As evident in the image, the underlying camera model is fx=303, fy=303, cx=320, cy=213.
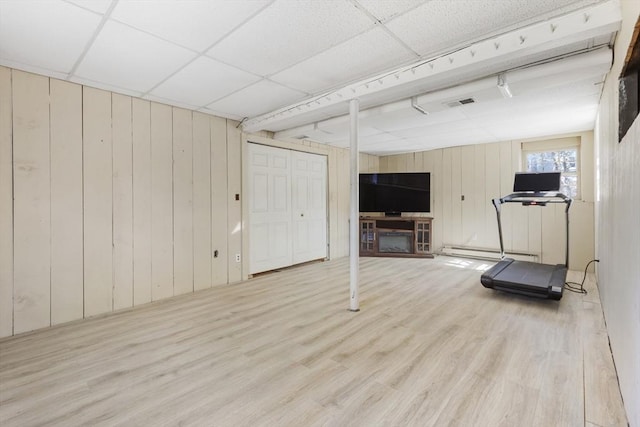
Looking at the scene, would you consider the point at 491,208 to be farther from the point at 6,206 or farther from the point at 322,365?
the point at 6,206

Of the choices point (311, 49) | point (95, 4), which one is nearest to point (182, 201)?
point (95, 4)

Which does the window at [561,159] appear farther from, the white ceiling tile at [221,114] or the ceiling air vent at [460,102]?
the white ceiling tile at [221,114]

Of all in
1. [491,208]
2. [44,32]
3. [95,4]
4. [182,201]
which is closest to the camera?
[95,4]

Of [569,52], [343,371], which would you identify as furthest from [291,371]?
[569,52]

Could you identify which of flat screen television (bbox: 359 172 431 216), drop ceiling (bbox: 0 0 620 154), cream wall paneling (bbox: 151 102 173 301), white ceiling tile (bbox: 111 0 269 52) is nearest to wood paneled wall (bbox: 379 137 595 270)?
flat screen television (bbox: 359 172 431 216)

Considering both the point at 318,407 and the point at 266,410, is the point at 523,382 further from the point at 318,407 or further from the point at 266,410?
the point at 266,410

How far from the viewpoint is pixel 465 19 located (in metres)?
2.06

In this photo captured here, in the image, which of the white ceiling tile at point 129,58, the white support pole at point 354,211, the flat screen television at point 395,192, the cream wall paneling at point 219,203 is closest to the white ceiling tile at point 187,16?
the white ceiling tile at point 129,58

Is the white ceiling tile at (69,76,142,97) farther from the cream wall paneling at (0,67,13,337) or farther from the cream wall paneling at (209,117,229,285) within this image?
the cream wall paneling at (209,117,229,285)

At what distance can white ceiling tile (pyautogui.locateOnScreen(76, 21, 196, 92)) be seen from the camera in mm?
2254

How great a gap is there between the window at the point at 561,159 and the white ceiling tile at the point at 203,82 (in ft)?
17.8

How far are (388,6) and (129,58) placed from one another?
7.10 ft

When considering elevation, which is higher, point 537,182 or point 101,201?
point 537,182

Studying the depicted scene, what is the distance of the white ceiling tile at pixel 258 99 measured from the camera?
10.8 ft
